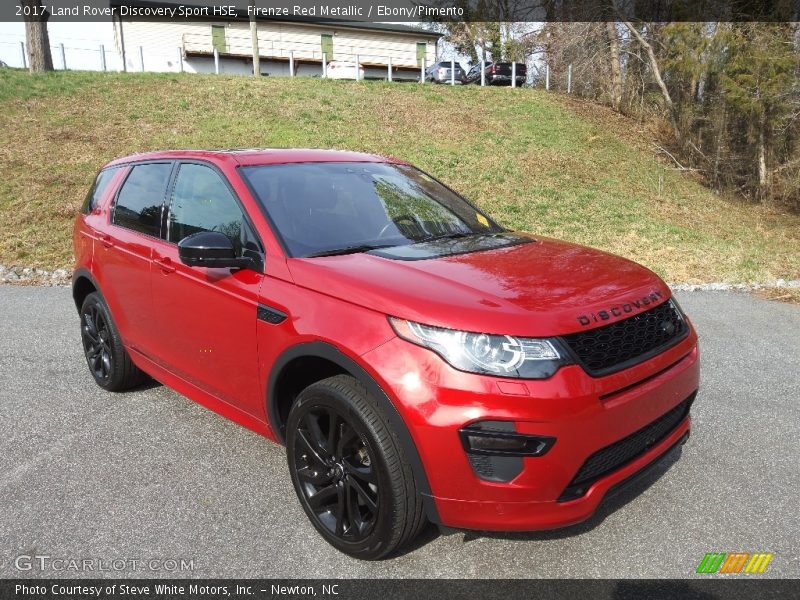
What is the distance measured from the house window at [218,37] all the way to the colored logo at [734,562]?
39909 millimetres

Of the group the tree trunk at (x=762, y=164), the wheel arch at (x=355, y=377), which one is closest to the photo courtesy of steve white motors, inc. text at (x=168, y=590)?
the wheel arch at (x=355, y=377)

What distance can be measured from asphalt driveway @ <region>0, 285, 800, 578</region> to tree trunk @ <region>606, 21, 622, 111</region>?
69.8ft

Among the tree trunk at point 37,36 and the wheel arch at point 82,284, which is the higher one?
the tree trunk at point 37,36

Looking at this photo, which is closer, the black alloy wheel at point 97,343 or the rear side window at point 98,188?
the black alloy wheel at point 97,343

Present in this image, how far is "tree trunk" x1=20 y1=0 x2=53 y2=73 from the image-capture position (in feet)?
67.7

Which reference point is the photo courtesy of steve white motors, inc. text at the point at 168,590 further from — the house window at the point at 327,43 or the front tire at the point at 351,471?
the house window at the point at 327,43

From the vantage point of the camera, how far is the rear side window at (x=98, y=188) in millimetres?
4629

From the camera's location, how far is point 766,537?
279 cm

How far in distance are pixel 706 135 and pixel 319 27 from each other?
2759 centimetres

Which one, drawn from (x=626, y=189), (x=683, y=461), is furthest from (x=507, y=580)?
(x=626, y=189)

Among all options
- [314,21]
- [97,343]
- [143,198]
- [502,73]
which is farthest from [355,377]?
[314,21]

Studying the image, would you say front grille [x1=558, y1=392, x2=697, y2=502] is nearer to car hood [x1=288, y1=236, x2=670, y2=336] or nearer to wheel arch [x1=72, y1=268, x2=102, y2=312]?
car hood [x1=288, y1=236, x2=670, y2=336]

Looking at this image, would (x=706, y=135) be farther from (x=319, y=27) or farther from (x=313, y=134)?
(x=319, y=27)

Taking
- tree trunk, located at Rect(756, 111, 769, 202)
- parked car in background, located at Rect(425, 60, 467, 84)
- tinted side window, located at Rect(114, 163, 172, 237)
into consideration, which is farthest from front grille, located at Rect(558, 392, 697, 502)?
parked car in background, located at Rect(425, 60, 467, 84)
